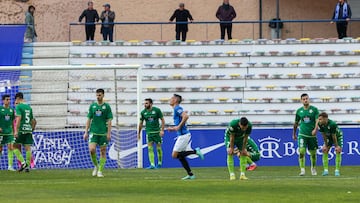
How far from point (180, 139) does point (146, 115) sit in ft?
19.4

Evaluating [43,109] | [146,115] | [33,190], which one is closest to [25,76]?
[43,109]

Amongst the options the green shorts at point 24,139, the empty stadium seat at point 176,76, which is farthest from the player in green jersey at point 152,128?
the empty stadium seat at point 176,76

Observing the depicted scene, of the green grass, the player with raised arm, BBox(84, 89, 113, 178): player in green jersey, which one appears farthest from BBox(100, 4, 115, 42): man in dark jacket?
BBox(84, 89, 113, 178): player in green jersey

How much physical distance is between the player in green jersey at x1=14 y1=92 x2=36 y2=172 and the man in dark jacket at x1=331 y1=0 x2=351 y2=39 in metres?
13.2

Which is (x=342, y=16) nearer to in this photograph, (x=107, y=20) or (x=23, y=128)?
(x=107, y=20)

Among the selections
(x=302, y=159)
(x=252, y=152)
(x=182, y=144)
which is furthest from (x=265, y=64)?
(x=182, y=144)

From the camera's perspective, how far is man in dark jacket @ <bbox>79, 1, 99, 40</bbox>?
127 feet

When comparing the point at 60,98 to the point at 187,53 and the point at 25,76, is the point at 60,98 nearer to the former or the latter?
the point at 25,76

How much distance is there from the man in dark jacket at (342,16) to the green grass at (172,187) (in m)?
11.3

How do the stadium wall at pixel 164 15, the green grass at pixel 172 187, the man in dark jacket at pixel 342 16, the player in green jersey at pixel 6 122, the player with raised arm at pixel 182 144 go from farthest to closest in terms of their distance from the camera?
the stadium wall at pixel 164 15, the man in dark jacket at pixel 342 16, the player in green jersey at pixel 6 122, the player with raised arm at pixel 182 144, the green grass at pixel 172 187

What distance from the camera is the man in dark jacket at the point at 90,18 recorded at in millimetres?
38656

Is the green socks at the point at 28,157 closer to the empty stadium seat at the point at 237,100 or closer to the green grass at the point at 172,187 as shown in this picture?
the green grass at the point at 172,187

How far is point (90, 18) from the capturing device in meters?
38.7

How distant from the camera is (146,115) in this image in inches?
1248
